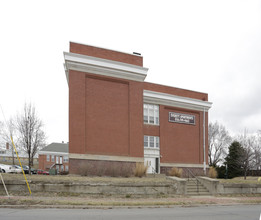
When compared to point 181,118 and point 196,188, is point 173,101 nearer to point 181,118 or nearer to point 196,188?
point 181,118

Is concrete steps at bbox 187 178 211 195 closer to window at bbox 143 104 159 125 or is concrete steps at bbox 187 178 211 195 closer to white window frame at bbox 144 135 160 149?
white window frame at bbox 144 135 160 149

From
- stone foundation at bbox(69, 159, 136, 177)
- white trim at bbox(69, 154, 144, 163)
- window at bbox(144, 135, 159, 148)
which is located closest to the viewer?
stone foundation at bbox(69, 159, 136, 177)

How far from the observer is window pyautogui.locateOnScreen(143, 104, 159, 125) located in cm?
3004

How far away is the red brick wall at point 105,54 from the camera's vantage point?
24.5 m

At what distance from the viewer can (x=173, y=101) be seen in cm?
3167

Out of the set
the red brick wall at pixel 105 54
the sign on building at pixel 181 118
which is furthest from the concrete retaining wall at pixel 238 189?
the red brick wall at pixel 105 54

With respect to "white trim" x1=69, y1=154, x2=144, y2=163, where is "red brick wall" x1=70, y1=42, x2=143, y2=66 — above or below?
above

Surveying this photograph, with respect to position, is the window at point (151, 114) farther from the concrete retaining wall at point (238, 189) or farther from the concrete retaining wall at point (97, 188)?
the concrete retaining wall at point (97, 188)

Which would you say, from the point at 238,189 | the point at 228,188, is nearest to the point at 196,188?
the point at 228,188

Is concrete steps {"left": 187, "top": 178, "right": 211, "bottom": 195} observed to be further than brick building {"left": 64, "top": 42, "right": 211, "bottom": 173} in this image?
No

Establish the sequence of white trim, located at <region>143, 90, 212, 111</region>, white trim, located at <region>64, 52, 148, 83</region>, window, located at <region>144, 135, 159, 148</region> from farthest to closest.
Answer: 1. white trim, located at <region>143, 90, 212, 111</region>
2. window, located at <region>144, 135, 159, 148</region>
3. white trim, located at <region>64, 52, 148, 83</region>

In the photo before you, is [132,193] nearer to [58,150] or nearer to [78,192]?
[78,192]

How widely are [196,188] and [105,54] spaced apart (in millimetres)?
14574

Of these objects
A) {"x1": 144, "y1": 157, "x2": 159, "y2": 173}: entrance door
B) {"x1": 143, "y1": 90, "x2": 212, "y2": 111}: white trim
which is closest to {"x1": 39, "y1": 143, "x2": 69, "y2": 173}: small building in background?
{"x1": 144, "y1": 157, "x2": 159, "y2": 173}: entrance door
